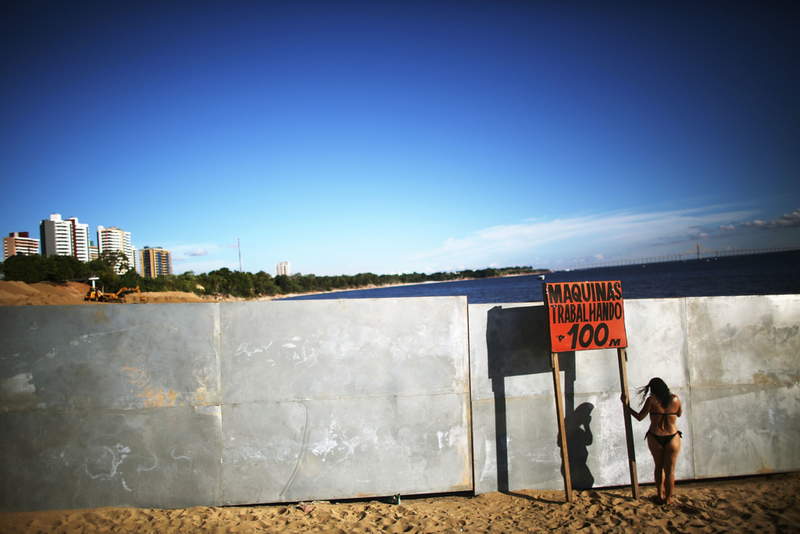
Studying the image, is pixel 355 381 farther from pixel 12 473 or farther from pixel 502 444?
pixel 12 473

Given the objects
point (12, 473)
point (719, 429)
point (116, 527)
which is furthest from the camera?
point (719, 429)

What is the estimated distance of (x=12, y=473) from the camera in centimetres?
428

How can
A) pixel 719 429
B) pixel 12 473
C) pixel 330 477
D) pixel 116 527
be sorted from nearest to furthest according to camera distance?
pixel 116 527 < pixel 12 473 < pixel 330 477 < pixel 719 429

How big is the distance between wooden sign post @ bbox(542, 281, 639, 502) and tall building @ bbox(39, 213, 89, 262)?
493 feet

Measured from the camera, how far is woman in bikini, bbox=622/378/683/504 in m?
4.53

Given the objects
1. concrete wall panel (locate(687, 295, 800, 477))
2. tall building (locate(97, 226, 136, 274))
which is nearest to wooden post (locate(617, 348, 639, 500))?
concrete wall panel (locate(687, 295, 800, 477))

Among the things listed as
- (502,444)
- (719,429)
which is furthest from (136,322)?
(719,429)

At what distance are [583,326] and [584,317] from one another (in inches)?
4.3

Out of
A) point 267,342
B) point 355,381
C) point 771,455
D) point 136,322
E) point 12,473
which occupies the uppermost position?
point 136,322

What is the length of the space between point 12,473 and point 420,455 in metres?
4.58

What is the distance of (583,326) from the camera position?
4668mm

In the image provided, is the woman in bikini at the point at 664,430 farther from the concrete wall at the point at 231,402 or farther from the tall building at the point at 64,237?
the tall building at the point at 64,237

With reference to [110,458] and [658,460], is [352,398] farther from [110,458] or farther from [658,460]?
[658,460]

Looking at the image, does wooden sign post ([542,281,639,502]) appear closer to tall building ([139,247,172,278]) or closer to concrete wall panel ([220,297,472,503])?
concrete wall panel ([220,297,472,503])
